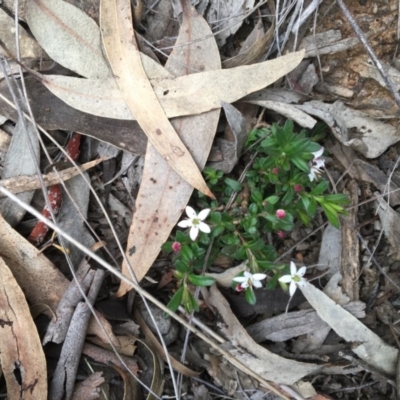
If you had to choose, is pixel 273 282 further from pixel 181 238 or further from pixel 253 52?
pixel 253 52

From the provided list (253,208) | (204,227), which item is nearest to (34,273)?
(204,227)

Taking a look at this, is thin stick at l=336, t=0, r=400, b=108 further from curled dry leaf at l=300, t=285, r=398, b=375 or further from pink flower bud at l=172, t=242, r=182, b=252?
pink flower bud at l=172, t=242, r=182, b=252

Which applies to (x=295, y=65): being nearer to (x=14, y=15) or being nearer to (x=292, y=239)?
(x=292, y=239)

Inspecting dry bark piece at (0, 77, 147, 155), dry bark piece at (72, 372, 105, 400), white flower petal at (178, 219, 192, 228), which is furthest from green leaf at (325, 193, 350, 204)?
dry bark piece at (72, 372, 105, 400)

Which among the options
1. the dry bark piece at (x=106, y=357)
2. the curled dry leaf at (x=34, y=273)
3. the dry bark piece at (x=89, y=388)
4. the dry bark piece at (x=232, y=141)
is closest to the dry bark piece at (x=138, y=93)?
the dry bark piece at (x=232, y=141)

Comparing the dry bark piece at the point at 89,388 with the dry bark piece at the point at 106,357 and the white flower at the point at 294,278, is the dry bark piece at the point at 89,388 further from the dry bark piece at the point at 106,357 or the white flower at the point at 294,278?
the white flower at the point at 294,278

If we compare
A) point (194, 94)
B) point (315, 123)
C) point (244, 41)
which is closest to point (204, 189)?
point (194, 94)
